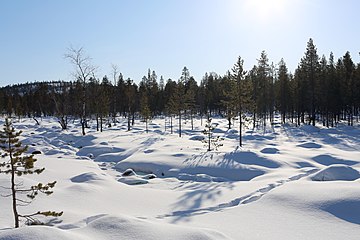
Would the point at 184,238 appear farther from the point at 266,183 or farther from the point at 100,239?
the point at 266,183

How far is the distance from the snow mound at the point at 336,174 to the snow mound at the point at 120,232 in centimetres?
820

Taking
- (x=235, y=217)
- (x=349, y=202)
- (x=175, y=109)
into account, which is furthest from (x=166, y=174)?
(x=175, y=109)

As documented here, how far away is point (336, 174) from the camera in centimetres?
1398

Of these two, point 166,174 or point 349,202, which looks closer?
point 349,202

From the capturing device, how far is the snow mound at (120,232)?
5782 millimetres

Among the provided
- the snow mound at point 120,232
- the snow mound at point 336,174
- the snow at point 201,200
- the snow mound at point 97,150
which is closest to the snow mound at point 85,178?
the snow at point 201,200

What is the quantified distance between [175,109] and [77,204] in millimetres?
32028

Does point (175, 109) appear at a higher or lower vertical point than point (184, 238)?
higher

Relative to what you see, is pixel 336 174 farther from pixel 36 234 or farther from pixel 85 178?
pixel 36 234

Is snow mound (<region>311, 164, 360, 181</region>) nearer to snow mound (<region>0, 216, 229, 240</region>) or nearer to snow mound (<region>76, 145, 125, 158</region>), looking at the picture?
snow mound (<region>0, 216, 229, 240</region>)

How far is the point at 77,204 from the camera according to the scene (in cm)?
Answer: 1077

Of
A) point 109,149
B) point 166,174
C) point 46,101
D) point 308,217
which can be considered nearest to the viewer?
point 308,217

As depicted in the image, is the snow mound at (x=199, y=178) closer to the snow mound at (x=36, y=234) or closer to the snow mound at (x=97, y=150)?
the snow mound at (x=97, y=150)

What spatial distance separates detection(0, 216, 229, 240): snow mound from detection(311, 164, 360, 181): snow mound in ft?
26.9
